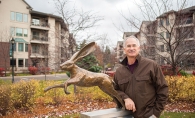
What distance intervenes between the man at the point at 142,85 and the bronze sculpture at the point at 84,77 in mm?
253

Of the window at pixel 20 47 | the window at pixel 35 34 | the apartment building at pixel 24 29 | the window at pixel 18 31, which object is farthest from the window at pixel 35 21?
the window at pixel 20 47

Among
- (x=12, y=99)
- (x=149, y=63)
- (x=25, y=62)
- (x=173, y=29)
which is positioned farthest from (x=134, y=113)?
(x=25, y=62)

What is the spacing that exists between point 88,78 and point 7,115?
512 centimetres

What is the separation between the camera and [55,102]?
25.7 ft

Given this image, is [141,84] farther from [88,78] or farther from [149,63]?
[88,78]

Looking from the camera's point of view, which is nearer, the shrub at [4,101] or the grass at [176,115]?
the grass at [176,115]

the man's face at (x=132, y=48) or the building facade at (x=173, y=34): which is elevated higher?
the building facade at (x=173, y=34)

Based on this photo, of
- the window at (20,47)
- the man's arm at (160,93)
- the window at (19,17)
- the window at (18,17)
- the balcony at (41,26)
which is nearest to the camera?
the man's arm at (160,93)

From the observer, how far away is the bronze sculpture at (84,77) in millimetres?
2337

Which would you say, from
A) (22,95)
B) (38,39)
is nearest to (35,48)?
(38,39)

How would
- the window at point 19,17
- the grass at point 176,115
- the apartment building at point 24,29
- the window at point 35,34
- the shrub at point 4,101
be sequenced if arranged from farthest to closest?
the window at point 35,34, the window at point 19,17, the apartment building at point 24,29, the shrub at point 4,101, the grass at point 176,115

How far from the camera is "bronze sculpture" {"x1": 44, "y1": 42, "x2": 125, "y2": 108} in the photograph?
7.67 feet

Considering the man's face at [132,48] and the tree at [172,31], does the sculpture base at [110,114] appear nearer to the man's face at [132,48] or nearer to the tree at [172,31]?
the man's face at [132,48]

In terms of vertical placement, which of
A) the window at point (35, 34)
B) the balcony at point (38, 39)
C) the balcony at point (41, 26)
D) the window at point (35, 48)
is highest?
the balcony at point (41, 26)
